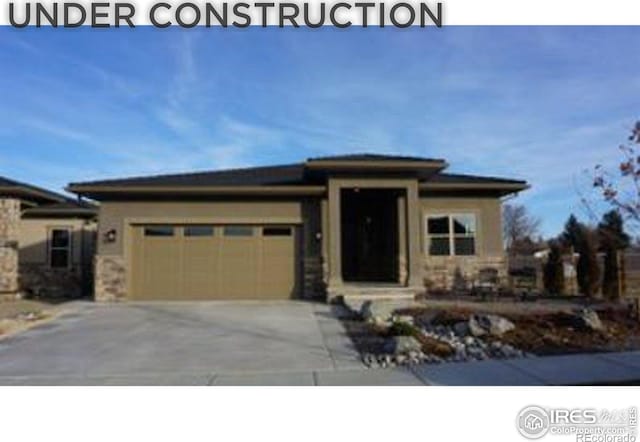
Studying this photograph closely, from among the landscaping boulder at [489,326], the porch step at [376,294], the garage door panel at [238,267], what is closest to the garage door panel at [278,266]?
the garage door panel at [238,267]

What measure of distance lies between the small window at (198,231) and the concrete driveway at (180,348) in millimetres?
3241

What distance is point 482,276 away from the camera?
2192 cm

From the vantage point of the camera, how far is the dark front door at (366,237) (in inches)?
891

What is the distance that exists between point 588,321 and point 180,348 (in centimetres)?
744

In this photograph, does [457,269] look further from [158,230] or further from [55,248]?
[55,248]

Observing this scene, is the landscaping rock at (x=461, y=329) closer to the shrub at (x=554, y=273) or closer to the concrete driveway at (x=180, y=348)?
the concrete driveway at (x=180, y=348)

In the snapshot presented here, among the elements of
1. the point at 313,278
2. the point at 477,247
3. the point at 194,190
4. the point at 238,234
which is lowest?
the point at 313,278

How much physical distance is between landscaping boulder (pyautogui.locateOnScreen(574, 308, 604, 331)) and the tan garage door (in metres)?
9.36

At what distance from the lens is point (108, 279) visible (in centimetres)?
2047

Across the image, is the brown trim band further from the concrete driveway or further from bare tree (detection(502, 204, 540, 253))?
bare tree (detection(502, 204, 540, 253))

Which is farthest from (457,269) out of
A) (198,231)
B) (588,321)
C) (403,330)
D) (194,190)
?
(403,330)
